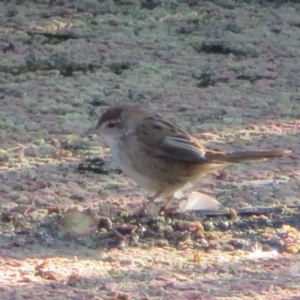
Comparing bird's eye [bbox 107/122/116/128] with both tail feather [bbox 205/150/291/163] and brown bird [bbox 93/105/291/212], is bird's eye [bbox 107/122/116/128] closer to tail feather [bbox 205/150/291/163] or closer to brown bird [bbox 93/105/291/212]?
brown bird [bbox 93/105/291/212]

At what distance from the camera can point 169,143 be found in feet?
22.0

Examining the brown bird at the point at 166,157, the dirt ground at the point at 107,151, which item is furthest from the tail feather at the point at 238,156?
the dirt ground at the point at 107,151

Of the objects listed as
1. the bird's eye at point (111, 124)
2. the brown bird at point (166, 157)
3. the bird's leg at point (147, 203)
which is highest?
the bird's eye at point (111, 124)

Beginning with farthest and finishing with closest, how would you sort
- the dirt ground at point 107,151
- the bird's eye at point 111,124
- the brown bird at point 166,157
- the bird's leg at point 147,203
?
the bird's eye at point 111,124 < the brown bird at point 166,157 < the bird's leg at point 147,203 < the dirt ground at point 107,151

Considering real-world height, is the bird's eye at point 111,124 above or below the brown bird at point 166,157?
above

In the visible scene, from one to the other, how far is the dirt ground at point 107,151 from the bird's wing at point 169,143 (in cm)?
36

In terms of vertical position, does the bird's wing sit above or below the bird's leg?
above

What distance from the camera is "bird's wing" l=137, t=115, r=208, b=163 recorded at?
6664 mm

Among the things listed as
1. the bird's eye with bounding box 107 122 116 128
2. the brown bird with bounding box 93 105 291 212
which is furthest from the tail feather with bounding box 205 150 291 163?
the bird's eye with bounding box 107 122 116 128

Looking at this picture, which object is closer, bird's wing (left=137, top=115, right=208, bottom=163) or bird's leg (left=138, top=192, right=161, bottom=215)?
bird's leg (left=138, top=192, right=161, bottom=215)

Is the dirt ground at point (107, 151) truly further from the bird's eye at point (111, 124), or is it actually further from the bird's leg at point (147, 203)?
the bird's eye at point (111, 124)

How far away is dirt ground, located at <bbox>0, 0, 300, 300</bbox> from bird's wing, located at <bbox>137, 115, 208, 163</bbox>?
1.16 feet

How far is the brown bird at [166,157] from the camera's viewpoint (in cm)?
664

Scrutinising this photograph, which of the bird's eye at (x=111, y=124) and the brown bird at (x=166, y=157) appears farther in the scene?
the bird's eye at (x=111, y=124)
